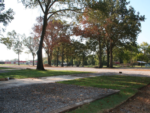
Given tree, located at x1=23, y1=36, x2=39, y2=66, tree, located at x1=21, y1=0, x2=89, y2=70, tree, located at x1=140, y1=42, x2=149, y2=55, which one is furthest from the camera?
tree, located at x1=140, y1=42, x2=149, y2=55

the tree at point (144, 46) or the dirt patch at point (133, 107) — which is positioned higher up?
the tree at point (144, 46)

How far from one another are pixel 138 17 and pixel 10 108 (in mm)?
32357

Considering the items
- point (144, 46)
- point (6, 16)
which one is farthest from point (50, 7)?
point (144, 46)

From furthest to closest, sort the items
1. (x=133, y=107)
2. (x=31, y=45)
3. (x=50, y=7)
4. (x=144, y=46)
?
(x=144, y=46), (x=31, y=45), (x=50, y=7), (x=133, y=107)

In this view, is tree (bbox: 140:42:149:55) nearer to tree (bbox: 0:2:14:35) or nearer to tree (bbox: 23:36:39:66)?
tree (bbox: 23:36:39:66)

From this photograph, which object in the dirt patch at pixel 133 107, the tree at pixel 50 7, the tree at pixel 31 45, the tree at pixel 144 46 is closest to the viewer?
the dirt patch at pixel 133 107

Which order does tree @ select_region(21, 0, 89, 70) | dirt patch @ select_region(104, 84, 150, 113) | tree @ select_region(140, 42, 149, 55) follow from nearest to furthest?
dirt patch @ select_region(104, 84, 150, 113)
tree @ select_region(21, 0, 89, 70)
tree @ select_region(140, 42, 149, 55)

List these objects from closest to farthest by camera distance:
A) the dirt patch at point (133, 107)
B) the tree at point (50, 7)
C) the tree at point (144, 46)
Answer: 1. the dirt patch at point (133, 107)
2. the tree at point (50, 7)
3. the tree at point (144, 46)

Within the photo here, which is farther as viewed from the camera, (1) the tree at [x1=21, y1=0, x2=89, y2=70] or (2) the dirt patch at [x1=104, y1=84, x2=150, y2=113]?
(1) the tree at [x1=21, y1=0, x2=89, y2=70]

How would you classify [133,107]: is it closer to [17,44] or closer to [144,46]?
[17,44]

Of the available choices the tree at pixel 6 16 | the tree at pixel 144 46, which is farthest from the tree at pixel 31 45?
the tree at pixel 144 46

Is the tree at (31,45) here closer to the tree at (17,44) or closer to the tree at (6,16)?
the tree at (17,44)

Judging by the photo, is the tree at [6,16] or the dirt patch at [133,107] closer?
the dirt patch at [133,107]

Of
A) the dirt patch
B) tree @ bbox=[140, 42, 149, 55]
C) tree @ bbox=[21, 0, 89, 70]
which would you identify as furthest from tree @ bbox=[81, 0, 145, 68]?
tree @ bbox=[140, 42, 149, 55]
